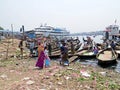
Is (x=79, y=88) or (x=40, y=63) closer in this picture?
(x=79, y=88)

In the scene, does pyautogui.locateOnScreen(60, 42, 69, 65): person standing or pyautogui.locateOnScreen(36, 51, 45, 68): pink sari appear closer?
pyautogui.locateOnScreen(36, 51, 45, 68): pink sari

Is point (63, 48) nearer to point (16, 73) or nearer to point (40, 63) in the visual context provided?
point (40, 63)

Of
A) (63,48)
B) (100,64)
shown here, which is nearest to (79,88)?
(63,48)

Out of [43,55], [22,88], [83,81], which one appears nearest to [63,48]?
[43,55]

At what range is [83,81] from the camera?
9953 mm

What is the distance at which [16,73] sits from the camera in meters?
12.3

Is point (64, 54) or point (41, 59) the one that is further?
point (64, 54)

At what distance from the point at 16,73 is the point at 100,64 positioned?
9.65 meters

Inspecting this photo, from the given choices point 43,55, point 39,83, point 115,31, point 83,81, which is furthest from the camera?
point 115,31

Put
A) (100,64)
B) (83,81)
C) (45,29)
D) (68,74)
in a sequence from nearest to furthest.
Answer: (83,81) → (68,74) → (100,64) → (45,29)

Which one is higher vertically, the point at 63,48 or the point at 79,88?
the point at 63,48

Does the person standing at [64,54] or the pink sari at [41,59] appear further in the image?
the person standing at [64,54]

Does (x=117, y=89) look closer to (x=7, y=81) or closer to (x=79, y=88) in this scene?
(x=79, y=88)

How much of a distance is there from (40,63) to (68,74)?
11.1ft
